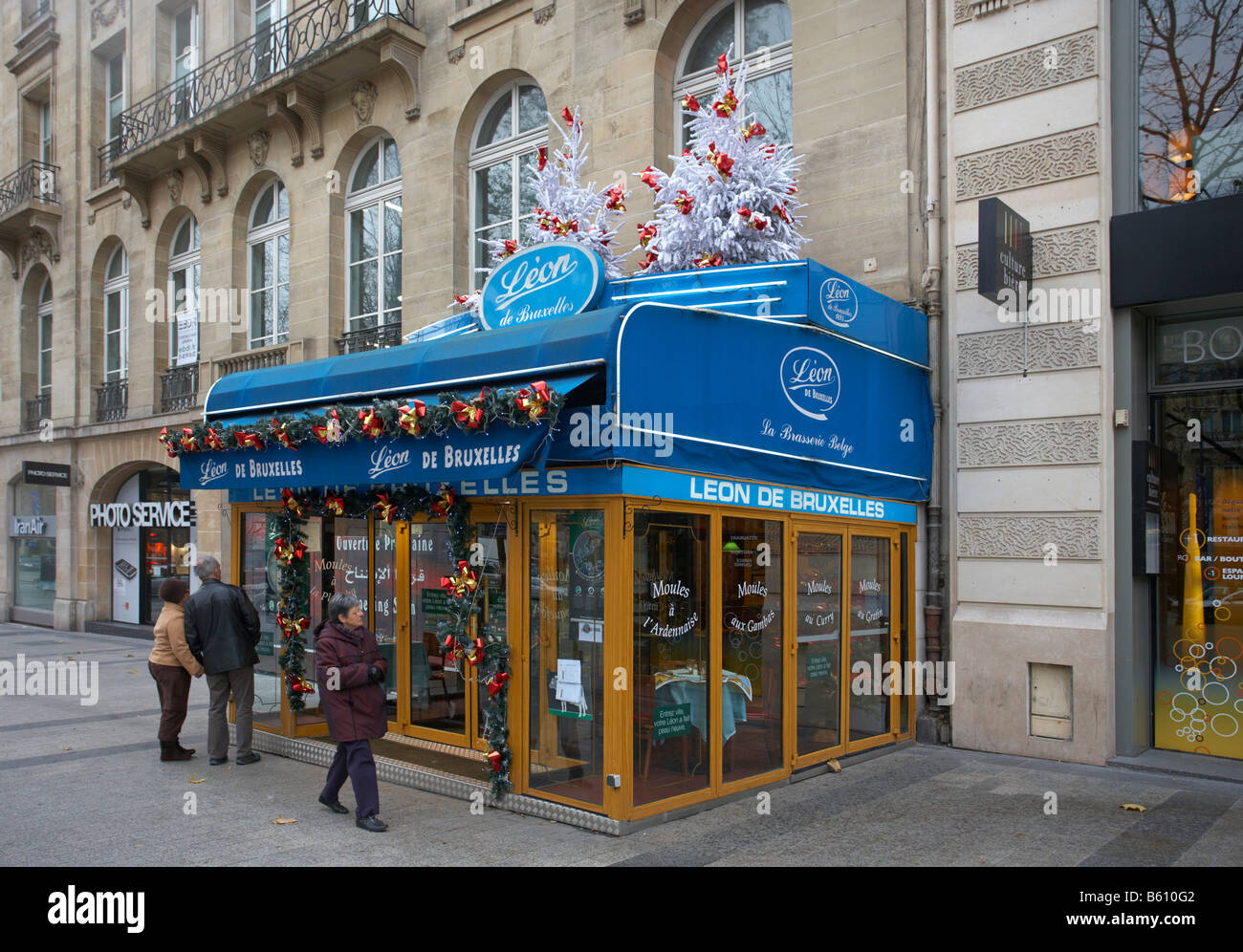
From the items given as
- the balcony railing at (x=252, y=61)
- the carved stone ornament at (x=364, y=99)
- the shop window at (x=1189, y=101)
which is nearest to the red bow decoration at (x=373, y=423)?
the shop window at (x=1189, y=101)

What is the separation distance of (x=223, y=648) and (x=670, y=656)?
4141mm

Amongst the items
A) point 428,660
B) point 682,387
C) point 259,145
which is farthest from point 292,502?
point 259,145

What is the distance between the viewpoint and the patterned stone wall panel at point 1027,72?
28.8 ft

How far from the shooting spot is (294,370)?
8.96 m

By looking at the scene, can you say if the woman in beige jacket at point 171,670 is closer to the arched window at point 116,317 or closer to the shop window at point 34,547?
the arched window at point 116,317

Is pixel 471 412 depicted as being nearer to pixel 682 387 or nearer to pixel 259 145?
pixel 682 387

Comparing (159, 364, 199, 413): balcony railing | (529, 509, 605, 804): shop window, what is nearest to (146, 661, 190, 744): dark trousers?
(529, 509, 605, 804): shop window

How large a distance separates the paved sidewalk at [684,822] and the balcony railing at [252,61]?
10.7 meters

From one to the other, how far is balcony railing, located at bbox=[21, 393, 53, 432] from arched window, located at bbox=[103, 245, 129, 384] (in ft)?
8.60

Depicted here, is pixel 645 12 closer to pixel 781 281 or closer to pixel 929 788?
pixel 781 281

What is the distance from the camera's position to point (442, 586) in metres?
8.03

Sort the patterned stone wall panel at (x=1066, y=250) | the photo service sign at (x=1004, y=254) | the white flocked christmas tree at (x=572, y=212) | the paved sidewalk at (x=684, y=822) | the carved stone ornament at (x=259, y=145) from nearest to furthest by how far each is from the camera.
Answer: the paved sidewalk at (x=684, y=822) < the photo service sign at (x=1004, y=254) < the patterned stone wall panel at (x=1066, y=250) < the white flocked christmas tree at (x=572, y=212) < the carved stone ornament at (x=259, y=145)
